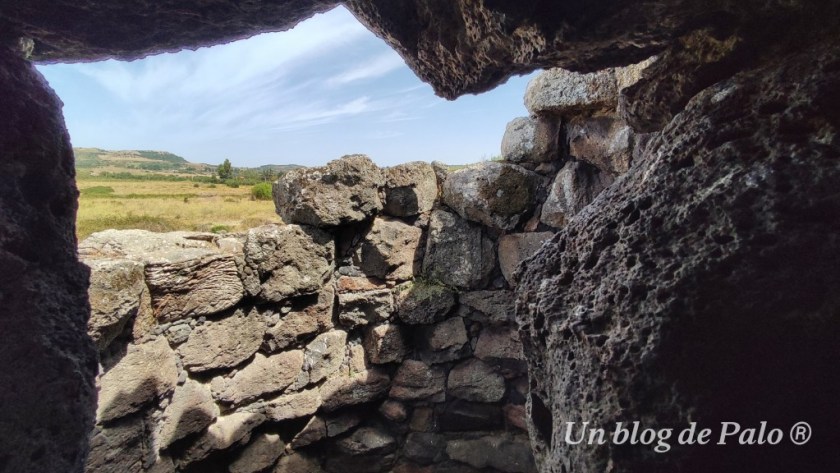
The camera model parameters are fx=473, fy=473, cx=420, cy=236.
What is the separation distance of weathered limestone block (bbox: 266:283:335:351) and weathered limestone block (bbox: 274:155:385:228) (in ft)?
2.01

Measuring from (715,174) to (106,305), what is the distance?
2.84 metres

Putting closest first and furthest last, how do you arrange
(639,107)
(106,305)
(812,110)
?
(812,110) → (639,107) → (106,305)

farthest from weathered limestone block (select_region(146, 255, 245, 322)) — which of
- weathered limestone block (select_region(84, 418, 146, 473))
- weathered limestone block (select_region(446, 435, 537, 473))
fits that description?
weathered limestone block (select_region(446, 435, 537, 473))

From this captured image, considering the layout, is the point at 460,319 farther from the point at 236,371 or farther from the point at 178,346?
the point at 178,346

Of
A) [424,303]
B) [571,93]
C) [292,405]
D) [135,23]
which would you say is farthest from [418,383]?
[135,23]

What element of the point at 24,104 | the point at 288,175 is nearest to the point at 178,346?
the point at 288,175

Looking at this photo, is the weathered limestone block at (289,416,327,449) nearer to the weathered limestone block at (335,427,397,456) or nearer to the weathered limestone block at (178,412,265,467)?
the weathered limestone block at (335,427,397,456)

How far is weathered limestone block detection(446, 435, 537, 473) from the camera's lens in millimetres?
3947

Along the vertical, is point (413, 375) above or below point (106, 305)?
below

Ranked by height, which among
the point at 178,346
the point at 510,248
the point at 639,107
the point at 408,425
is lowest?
the point at 408,425

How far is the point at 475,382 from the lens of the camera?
411cm

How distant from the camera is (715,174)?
99 centimetres

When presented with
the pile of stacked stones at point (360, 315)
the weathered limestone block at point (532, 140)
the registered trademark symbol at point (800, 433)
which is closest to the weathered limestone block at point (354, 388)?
the pile of stacked stones at point (360, 315)

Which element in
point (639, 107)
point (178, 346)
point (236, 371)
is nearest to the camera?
point (639, 107)
